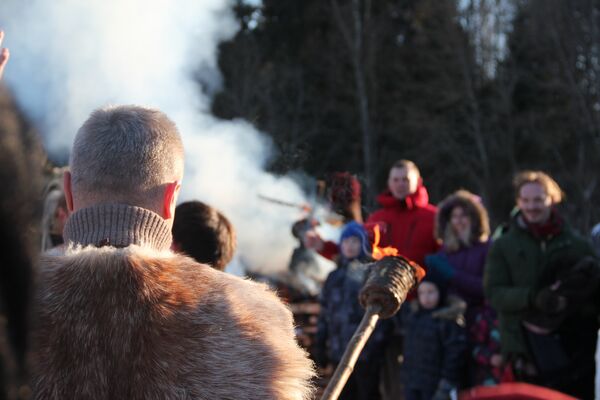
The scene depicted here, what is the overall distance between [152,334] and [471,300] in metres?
4.91

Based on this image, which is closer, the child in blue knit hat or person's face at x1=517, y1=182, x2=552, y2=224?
person's face at x1=517, y1=182, x2=552, y2=224

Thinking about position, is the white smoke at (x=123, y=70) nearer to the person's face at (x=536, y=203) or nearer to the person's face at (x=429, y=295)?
the person's face at (x=429, y=295)

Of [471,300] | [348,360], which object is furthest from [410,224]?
[348,360]

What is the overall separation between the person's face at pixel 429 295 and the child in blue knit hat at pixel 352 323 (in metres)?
0.45

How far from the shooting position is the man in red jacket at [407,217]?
6.98m

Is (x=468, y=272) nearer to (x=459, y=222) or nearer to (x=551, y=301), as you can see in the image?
(x=459, y=222)

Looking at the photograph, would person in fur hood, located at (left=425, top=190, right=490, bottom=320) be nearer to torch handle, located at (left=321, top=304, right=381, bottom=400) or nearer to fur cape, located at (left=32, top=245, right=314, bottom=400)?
torch handle, located at (left=321, top=304, right=381, bottom=400)

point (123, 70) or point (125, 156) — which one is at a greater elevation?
point (123, 70)

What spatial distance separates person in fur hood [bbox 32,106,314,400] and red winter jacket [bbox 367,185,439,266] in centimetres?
463

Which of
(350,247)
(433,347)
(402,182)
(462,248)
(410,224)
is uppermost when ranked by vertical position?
(402,182)

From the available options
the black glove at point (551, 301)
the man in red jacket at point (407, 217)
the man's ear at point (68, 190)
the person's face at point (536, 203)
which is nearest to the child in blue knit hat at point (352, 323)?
the man in red jacket at point (407, 217)

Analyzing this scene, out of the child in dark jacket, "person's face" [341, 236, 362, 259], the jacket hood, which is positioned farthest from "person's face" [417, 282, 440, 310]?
the jacket hood

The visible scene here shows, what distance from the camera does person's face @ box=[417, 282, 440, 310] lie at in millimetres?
6609

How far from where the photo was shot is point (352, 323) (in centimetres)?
695
